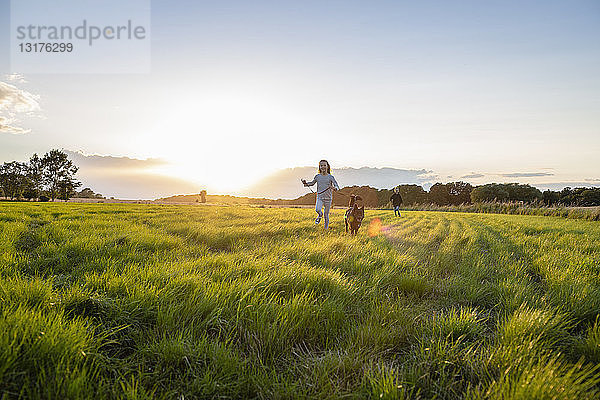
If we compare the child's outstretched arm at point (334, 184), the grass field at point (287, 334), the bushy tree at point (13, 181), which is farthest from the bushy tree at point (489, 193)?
the bushy tree at point (13, 181)

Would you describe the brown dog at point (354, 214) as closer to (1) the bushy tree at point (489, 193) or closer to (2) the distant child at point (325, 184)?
(2) the distant child at point (325, 184)

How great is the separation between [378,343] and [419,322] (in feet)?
2.16

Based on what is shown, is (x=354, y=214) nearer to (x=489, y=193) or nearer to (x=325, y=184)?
(x=325, y=184)

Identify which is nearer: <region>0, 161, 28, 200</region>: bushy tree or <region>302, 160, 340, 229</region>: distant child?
<region>302, 160, 340, 229</region>: distant child

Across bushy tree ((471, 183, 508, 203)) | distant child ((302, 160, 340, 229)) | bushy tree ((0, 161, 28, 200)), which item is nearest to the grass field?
distant child ((302, 160, 340, 229))

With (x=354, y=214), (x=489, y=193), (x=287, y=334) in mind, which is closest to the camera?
(x=287, y=334)

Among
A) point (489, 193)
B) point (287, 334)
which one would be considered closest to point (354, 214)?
point (287, 334)

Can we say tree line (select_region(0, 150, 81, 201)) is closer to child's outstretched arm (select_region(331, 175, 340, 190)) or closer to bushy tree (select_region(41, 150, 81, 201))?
bushy tree (select_region(41, 150, 81, 201))

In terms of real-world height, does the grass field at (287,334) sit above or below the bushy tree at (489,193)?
below

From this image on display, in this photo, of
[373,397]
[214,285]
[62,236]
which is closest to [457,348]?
[373,397]

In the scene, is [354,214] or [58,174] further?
[58,174]

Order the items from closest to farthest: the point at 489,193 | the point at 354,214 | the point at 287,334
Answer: the point at 287,334, the point at 354,214, the point at 489,193

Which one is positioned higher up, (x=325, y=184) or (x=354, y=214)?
(x=325, y=184)

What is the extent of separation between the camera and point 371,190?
68500 mm
